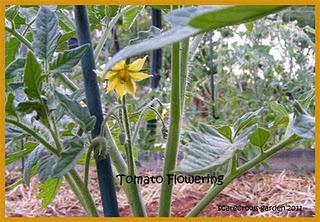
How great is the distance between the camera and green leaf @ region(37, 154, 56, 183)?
391 mm

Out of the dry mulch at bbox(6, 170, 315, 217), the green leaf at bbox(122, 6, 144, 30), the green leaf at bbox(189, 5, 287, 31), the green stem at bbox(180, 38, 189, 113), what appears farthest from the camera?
the dry mulch at bbox(6, 170, 315, 217)

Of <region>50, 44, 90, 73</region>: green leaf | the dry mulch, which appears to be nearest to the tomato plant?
<region>50, 44, 90, 73</region>: green leaf

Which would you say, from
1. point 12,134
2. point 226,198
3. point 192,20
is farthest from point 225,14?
point 226,198

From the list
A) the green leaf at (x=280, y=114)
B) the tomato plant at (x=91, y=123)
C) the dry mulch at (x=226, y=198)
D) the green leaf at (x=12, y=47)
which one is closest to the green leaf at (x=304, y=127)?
the tomato plant at (x=91, y=123)

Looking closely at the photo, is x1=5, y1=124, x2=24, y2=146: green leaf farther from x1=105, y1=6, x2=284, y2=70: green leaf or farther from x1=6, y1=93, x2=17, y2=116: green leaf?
x1=105, y1=6, x2=284, y2=70: green leaf

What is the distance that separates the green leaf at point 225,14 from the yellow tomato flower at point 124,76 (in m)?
0.19

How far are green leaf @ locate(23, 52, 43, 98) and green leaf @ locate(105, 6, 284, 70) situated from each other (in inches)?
4.8

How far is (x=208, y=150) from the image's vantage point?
0.37 m

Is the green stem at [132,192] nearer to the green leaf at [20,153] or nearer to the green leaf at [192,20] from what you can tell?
the green leaf at [20,153]

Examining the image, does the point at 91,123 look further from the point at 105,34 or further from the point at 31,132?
the point at 105,34

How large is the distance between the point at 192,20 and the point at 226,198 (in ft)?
2.53

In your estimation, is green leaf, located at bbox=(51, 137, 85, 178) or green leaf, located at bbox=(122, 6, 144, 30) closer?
green leaf, located at bbox=(51, 137, 85, 178)
